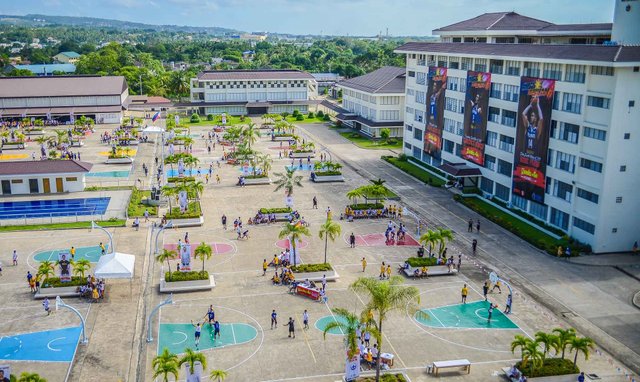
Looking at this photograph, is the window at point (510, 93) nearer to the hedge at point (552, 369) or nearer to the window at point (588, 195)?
the window at point (588, 195)

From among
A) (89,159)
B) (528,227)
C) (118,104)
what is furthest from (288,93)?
(528,227)

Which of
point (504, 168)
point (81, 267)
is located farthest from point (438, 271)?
point (81, 267)

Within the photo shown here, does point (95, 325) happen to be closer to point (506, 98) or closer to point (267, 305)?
point (267, 305)

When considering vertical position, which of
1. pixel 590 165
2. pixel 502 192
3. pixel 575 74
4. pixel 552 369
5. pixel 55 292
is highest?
pixel 575 74

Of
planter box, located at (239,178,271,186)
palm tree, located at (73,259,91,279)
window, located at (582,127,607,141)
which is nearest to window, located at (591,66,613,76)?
window, located at (582,127,607,141)

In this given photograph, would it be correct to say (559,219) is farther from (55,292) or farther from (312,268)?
(55,292)

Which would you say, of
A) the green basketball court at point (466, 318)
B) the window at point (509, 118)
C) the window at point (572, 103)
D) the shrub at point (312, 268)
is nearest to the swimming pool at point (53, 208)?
the shrub at point (312, 268)
